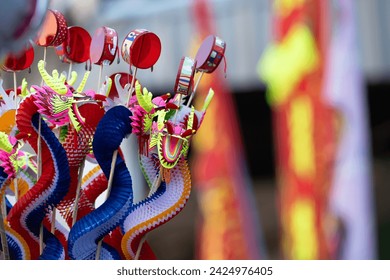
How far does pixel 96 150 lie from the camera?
912 mm

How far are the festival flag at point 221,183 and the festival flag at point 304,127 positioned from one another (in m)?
0.15

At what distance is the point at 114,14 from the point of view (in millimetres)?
2354

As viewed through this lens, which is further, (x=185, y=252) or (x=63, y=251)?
(x=185, y=252)

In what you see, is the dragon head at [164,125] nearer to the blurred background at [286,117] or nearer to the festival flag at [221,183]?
the blurred background at [286,117]

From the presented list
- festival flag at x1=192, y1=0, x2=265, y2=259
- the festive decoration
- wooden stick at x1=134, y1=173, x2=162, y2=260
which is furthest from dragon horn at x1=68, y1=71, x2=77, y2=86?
festival flag at x1=192, y1=0, x2=265, y2=259

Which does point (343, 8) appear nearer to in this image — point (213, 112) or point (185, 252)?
point (213, 112)

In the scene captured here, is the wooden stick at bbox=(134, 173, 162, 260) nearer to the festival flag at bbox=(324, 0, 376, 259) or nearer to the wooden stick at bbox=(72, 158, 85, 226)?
the wooden stick at bbox=(72, 158, 85, 226)

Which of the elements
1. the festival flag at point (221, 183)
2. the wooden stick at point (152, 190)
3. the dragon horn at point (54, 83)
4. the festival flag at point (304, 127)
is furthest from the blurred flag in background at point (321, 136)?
the dragon horn at point (54, 83)

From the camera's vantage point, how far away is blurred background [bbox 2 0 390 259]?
1.91 m

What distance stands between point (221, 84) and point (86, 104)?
49.4 inches

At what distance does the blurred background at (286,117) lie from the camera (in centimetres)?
191

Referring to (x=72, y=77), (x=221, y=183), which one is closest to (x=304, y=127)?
(x=221, y=183)

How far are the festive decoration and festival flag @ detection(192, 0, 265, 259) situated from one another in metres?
1.11
